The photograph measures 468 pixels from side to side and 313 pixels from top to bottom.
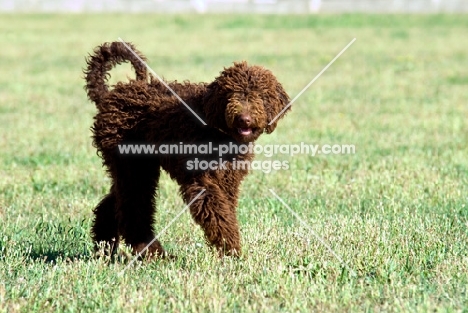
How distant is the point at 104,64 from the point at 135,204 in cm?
140

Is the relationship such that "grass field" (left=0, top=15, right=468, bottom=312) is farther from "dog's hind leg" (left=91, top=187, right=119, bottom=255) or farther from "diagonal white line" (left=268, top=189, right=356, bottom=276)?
"dog's hind leg" (left=91, top=187, right=119, bottom=255)

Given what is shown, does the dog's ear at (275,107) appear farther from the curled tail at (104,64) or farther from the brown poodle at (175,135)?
the curled tail at (104,64)

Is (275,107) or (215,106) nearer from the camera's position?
(215,106)

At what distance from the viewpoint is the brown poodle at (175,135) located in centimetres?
588

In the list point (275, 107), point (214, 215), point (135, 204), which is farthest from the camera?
point (135, 204)

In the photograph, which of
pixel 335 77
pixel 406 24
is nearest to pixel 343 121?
pixel 335 77

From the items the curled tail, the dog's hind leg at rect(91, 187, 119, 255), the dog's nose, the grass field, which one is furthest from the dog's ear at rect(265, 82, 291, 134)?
the dog's hind leg at rect(91, 187, 119, 255)

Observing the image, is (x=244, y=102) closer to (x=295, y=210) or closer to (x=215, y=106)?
(x=215, y=106)

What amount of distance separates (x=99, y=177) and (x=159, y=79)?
2991 mm

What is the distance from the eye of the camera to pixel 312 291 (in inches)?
203

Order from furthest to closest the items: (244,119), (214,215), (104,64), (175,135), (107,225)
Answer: (104,64)
(107,225)
(175,135)
(214,215)
(244,119)

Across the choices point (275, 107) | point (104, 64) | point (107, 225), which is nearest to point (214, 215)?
point (275, 107)

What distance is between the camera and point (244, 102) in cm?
578

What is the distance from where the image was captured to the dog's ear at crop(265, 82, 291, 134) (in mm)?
5984
